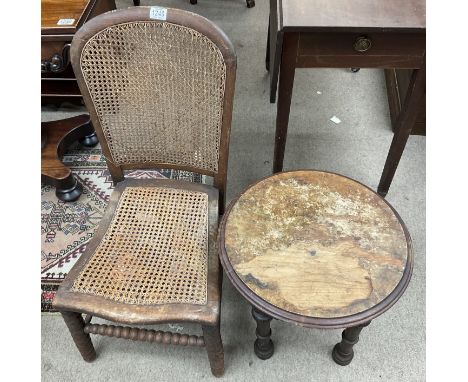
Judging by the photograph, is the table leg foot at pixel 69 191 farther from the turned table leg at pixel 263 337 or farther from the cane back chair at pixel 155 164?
the turned table leg at pixel 263 337

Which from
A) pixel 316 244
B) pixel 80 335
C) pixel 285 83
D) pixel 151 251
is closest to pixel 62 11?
pixel 285 83

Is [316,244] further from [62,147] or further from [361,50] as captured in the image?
[62,147]

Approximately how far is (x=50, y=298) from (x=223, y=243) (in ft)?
3.00

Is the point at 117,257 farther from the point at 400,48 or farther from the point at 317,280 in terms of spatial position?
the point at 400,48

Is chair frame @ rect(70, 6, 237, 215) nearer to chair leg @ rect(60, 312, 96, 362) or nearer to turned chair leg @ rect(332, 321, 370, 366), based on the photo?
chair leg @ rect(60, 312, 96, 362)

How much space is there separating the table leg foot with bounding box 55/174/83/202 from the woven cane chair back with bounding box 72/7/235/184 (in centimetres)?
64

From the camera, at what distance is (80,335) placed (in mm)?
1412

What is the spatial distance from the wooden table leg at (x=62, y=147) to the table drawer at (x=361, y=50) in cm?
121

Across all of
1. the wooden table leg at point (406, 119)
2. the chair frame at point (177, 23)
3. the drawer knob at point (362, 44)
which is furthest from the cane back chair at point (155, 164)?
the wooden table leg at point (406, 119)

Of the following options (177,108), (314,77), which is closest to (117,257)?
(177,108)

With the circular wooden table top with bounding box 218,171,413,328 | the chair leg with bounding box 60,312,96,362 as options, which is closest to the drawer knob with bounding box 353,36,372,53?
the circular wooden table top with bounding box 218,171,413,328

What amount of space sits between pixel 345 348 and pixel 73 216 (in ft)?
4.35

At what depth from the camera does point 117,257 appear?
51.7 inches

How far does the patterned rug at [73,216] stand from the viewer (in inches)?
70.8
